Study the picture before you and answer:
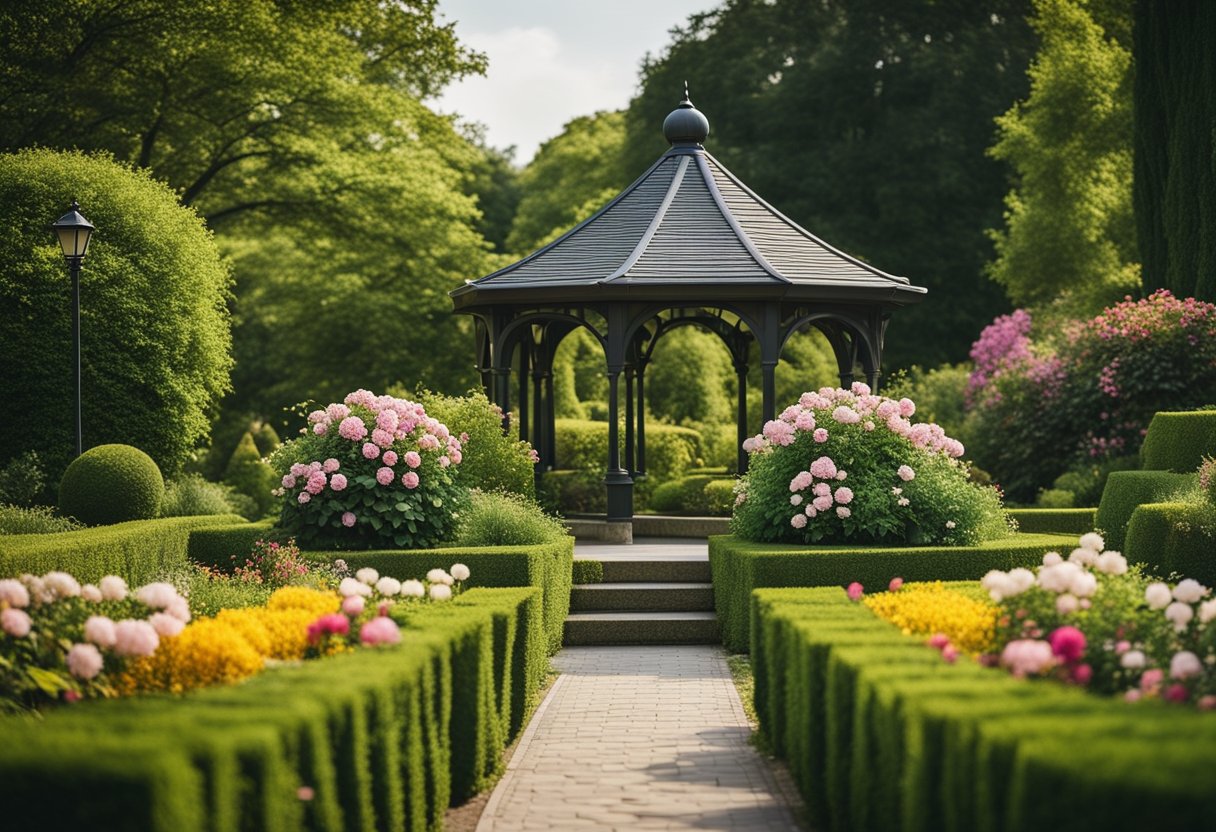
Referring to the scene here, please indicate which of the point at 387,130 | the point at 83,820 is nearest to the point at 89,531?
the point at 83,820

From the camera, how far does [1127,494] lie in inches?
606

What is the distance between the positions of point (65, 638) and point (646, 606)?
8700 millimetres

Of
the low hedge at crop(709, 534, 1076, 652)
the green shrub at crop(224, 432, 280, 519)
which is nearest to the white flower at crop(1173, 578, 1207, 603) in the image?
the low hedge at crop(709, 534, 1076, 652)

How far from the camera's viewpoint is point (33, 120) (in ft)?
82.8

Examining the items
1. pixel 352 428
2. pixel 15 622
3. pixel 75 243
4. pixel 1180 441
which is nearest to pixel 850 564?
pixel 352 428

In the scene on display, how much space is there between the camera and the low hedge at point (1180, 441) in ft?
51.6

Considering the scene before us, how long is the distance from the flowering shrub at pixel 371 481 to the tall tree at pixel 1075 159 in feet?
71.6

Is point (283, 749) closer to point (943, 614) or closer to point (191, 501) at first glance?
point (943, 614)

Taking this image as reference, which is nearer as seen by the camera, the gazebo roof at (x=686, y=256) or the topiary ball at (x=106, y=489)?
the topiary ball at (x=106, y=489)

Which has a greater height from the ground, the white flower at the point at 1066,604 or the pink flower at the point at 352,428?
the pink flower at the point at 352,428

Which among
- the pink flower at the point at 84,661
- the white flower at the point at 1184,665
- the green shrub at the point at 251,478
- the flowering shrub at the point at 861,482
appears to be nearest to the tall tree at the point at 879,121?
the green shrub at the point at 251,478

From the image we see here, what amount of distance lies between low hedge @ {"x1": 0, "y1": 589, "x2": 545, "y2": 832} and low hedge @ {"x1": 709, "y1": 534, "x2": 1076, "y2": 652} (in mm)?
4649

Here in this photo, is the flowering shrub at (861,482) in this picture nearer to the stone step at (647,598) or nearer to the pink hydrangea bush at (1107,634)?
the stone step at (647,598)

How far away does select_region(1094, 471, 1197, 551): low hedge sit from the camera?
1480cm
